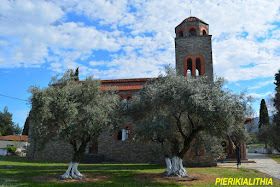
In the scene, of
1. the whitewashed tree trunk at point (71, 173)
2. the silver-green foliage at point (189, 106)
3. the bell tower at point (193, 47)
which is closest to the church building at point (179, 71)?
the bell tower at point (193, 47)

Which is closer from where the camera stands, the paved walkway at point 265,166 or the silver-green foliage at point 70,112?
the silver-green foliage at point 70,112

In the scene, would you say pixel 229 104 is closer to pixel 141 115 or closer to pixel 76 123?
pixel 141 115

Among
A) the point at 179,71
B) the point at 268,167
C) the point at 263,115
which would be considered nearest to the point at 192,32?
the point at 179,71

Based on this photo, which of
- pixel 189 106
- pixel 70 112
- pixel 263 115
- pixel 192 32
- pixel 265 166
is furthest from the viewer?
pixel 263 115

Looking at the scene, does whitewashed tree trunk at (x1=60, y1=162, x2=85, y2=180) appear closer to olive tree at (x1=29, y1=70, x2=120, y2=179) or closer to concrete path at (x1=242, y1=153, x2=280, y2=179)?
olive tree at (x1=29, y1=70, x2=120, y2=179)

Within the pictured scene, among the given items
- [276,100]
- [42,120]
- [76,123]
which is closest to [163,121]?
[76,123]

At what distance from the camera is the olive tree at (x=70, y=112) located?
1180 centimetres

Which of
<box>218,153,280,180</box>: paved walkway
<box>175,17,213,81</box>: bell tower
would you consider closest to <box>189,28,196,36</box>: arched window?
<box>175,17,213,81</box>: bell tower

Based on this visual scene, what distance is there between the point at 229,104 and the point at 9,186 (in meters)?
11.5

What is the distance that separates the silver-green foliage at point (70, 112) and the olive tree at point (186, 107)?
8.01 ft

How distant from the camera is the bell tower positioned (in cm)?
2373

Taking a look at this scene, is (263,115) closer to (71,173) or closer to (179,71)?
(179,71)

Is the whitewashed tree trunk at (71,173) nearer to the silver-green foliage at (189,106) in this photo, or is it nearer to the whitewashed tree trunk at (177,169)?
the silver-green foliage at (189,106)

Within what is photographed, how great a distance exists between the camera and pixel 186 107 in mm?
11898
